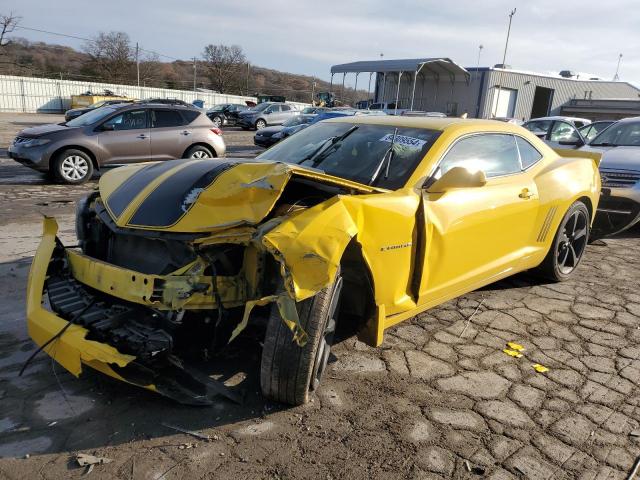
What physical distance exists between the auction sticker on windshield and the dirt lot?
1.40 m

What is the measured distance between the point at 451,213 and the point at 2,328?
3.21 m

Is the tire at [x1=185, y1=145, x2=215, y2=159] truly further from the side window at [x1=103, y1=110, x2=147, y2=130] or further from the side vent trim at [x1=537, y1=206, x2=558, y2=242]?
the side vent trim at [x1=537, y1=206, x2=558, y2=242]

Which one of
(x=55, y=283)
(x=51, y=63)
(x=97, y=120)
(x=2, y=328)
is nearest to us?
(x=55, y=283)

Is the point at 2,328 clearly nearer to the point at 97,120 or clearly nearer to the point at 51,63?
the point at 97,120

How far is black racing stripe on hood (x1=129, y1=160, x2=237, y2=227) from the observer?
2770mm

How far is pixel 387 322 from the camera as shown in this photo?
10.00 feet

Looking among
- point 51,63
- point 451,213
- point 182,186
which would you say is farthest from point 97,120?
point 51,63

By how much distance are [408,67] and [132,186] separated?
25310 mm

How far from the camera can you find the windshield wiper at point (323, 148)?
3.70 meters

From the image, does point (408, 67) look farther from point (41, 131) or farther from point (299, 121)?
point (41, 131)

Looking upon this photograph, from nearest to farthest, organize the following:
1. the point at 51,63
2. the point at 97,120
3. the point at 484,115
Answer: the point at 97,120, the point at 484,115, the point at 51,63

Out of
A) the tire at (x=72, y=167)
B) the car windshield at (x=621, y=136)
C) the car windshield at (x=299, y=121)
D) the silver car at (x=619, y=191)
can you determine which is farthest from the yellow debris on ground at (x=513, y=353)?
the car windshield at (x=299, y=121)

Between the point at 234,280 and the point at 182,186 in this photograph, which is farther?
the point at 182,186

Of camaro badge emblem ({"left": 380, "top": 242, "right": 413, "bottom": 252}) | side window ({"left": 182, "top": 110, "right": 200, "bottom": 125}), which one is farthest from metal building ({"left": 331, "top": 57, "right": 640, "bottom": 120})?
camaro badge emblem ({"left": 380, "top": 242, "right": 413, "bottom": 252})
